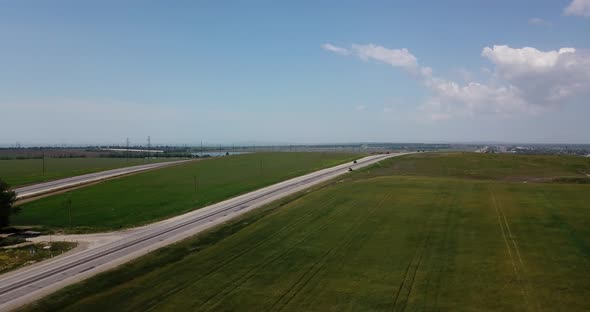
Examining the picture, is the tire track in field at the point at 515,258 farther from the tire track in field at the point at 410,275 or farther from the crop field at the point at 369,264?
the tire track in field at the point at 410,275

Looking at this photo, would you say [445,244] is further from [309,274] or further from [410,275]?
[309,274]

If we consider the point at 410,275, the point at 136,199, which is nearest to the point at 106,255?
the point at 410,275

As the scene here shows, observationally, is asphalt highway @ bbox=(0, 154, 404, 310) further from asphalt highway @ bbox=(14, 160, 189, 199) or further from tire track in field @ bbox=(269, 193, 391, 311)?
asphalt highway @ bbox=(14, 160, 189, 199)

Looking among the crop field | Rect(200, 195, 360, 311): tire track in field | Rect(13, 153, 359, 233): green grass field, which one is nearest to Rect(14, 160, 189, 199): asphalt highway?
Rect(13, 153, 359, 233): green grass field

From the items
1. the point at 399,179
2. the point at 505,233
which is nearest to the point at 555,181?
the point at 399,179

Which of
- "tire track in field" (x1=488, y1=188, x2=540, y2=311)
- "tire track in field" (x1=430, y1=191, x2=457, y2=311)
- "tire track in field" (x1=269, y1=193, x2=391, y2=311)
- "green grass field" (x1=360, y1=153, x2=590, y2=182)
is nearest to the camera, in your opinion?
"tire track in field" (x1=269, y1=193, x2=391, y2=311)

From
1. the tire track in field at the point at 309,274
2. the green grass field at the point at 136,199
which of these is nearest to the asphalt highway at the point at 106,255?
the green grass field at the point at 136,199
